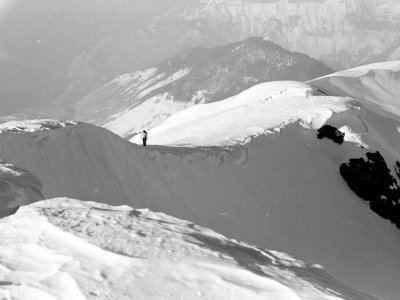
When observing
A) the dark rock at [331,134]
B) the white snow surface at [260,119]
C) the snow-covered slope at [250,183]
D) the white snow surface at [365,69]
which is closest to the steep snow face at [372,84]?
the white snow surface at [365,69]

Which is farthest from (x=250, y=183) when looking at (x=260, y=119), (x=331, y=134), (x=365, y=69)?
(x=365, y=69)

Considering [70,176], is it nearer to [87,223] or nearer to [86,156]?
[86,156]

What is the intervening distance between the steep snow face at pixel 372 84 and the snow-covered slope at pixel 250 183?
71.3 meters

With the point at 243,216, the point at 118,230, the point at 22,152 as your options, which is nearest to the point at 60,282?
the point at 118,230

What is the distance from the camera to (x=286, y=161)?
129 feet

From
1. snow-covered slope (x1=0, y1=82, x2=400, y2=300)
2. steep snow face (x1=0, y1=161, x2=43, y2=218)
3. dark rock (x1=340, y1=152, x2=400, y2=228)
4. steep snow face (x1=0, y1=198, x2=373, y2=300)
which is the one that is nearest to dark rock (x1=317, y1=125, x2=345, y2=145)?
snow-covered slope (x1=0, y1=82, x2=400, y2=300)

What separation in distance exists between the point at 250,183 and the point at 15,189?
68.4 feet

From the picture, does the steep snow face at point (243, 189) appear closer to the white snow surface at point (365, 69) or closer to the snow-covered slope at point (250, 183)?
the snow-covered slope at point (250, 183)

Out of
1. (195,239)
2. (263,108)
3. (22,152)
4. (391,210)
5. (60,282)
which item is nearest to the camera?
(60,282)

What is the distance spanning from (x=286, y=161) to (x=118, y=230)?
31252mm

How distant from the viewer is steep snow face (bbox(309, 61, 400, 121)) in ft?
377

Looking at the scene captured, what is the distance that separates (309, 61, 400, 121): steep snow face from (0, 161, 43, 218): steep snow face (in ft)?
314

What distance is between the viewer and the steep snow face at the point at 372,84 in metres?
115

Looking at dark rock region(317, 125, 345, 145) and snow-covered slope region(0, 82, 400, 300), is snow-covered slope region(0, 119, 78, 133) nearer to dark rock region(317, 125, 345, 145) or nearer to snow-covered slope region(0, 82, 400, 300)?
snow-covered slope region(0, 82, 400, 300)
